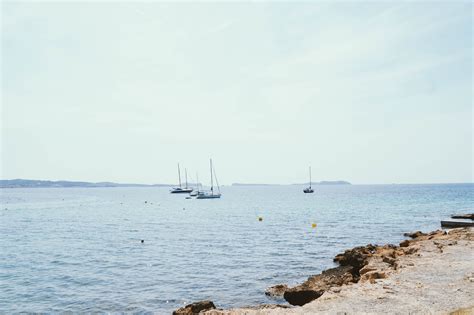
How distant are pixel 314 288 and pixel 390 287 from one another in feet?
13.7

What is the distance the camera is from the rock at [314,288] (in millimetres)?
18094

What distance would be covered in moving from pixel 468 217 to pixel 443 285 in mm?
43289

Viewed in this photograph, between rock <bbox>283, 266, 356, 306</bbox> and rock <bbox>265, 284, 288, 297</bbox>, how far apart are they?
4.21 feet

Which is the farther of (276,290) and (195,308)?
(276,290)

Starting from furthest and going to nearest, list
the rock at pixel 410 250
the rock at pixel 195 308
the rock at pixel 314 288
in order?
the rock at pixel 410 250
the rock at pixel 314 288
the rock at pixel 195 308

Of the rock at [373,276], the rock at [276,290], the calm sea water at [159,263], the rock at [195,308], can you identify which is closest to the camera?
the rock at [195,308]

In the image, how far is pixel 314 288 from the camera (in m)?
19.4

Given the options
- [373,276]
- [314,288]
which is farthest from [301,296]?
[373,276]

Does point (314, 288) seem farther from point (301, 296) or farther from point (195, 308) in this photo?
point (195, 308)

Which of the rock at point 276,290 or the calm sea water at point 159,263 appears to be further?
the calm sea water at point 159,263

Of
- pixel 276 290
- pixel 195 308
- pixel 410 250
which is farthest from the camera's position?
pixel 410 250

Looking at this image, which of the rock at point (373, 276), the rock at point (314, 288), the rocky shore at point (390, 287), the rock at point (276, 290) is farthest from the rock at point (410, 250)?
the rock at point (276, 290)

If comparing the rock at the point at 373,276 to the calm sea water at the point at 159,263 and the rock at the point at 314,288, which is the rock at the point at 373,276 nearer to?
the rock at the point at 314,288

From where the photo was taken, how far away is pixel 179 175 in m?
184
